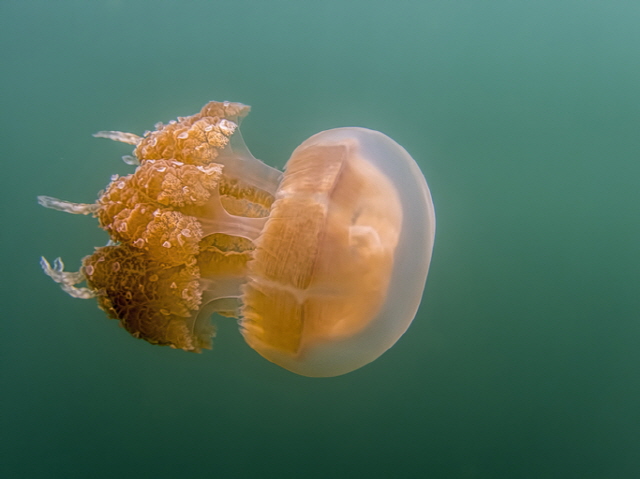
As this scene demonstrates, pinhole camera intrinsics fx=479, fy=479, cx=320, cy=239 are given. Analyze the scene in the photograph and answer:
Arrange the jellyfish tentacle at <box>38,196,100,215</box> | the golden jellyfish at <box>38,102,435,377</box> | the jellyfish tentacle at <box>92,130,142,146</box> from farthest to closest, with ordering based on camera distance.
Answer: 1. the jellyfish tentacle at <box>92,130,142,146</box>
2. the jellyfish tentacle at <box>38,196,100,215</box>
3. the golden jellyfish at <box>38,102,435,377</box>

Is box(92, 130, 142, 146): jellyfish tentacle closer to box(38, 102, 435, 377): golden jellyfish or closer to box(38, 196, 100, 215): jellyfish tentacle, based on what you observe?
box(38, 102, 435, 377): golden jellyfish

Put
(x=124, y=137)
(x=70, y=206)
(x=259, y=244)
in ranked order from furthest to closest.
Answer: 1. (x=124, y=137)
2. (x=70, y=206)
3. (x=259, y=244)

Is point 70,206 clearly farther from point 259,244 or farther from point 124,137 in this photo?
point 259,244

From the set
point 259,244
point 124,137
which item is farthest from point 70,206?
point 259,244

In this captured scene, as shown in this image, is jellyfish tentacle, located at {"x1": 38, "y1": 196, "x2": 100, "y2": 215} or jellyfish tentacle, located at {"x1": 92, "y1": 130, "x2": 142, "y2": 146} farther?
jellyfish tentacle, located at {"x1": 92, "y1": 130, "x2": 142, "y2": 146}

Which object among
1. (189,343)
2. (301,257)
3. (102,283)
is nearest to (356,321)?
(301,257)

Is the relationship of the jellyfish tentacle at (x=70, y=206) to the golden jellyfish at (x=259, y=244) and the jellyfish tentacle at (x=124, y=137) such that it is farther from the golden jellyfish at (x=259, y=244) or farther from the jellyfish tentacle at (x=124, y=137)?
the jellyfish tentacle at (x=124, y=137)

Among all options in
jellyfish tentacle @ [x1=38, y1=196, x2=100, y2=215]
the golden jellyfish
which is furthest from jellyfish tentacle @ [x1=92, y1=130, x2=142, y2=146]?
jellyfish tentacle @ [x1=38, y1=196, x2=100, y2=215]

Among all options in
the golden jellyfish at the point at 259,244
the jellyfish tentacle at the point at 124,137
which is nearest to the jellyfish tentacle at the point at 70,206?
the golden jellyfish at the point at 259,244

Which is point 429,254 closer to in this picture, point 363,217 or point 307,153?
point 363,217
